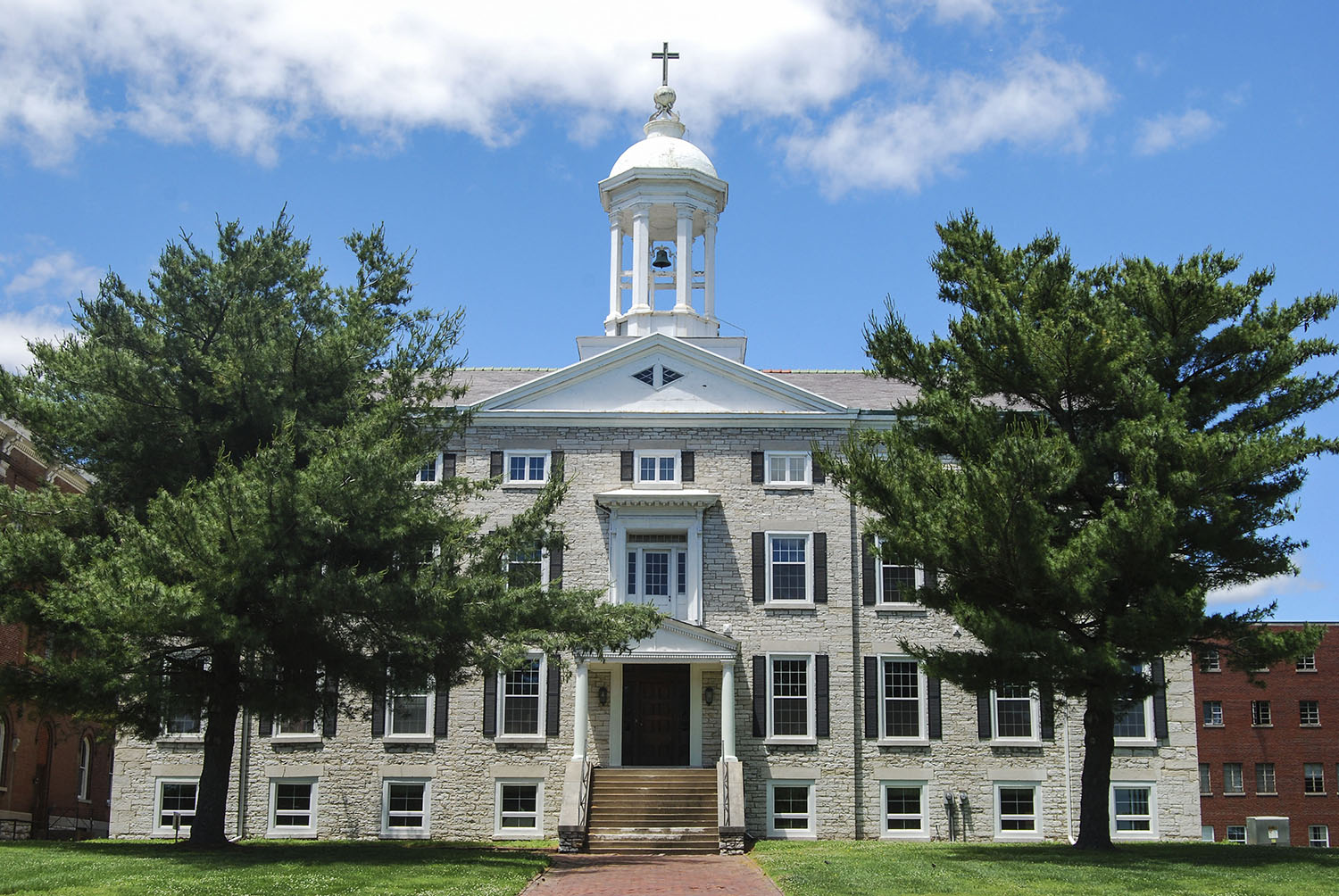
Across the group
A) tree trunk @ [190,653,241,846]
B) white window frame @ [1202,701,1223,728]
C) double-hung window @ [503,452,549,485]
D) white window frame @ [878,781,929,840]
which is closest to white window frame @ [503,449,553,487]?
double-hung window @ [503,452,549,485]

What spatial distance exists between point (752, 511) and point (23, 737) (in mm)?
17782

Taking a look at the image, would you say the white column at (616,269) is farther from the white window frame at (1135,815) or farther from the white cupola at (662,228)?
the white window frame at (1135,815)

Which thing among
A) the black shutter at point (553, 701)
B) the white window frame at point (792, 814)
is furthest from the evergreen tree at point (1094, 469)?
the black shutter at point (553, 701)

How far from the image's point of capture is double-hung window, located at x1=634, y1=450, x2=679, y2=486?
29.8m

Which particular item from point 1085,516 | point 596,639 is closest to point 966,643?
point 1085,516

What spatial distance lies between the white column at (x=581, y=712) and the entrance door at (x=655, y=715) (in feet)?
3.33

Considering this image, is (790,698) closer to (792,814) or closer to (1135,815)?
(792,814)

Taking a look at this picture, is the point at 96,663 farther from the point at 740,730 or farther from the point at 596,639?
the point at 740,730

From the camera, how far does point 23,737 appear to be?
31938 millimetres

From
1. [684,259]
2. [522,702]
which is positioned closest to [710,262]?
[684,259]

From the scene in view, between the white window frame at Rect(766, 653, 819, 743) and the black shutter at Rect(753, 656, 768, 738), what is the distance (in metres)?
0.08

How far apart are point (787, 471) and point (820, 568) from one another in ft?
7.36

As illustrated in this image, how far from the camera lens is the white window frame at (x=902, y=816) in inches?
1105

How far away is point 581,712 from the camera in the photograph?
2769 centimetres
